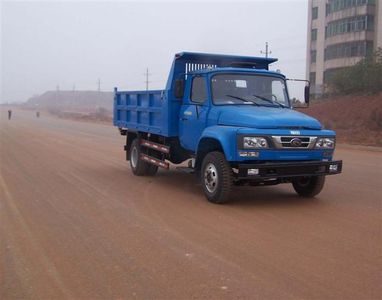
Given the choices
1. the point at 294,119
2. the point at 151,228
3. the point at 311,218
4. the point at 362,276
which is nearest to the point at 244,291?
the point at 362,276

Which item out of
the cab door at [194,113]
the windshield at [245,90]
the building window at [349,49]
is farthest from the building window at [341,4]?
the cab door at [194,113]

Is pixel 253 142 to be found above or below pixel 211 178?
above

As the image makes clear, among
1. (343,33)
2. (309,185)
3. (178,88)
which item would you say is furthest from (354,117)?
(343,33)

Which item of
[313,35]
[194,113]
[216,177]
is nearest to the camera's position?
[216,177]

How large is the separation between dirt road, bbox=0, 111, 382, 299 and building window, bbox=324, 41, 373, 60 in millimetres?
55726

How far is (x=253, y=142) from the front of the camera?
24.9ft

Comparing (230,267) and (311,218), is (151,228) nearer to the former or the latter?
(230,267)

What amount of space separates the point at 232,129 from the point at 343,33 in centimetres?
6133

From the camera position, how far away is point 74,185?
10.0 metres

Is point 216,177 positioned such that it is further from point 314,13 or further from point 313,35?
point 313,35

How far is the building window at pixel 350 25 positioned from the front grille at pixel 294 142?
5881 cm

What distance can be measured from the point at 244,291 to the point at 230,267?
24.6 inches

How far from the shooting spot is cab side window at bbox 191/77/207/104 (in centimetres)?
900

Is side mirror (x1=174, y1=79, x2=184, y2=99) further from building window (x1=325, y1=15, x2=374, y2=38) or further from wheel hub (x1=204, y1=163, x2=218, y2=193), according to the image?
building window (x1=325, y1=15, x2=374, y2=38)
